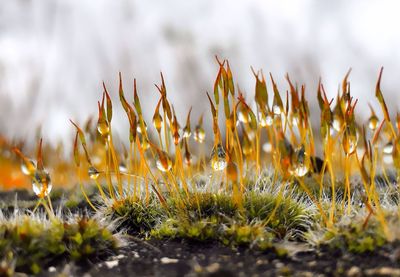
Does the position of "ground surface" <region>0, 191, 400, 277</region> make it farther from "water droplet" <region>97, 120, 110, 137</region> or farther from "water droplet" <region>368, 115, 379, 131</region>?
"water droplet" <region>368, 115, 379, 131</region>

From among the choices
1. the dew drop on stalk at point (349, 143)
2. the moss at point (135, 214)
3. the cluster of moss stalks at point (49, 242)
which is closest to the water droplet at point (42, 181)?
the cluster of moss stalks at point (49, 242)

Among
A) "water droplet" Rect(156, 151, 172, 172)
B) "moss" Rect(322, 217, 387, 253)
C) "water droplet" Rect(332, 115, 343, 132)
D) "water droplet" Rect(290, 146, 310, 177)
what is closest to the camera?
"moss" Rect(322, 217, 387, 253)

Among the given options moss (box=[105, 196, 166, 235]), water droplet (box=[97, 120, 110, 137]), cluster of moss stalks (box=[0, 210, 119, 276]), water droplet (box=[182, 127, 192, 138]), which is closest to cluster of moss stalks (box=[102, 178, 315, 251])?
moss (box=[105, 196, 166, 235])

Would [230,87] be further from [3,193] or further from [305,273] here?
[3,193]

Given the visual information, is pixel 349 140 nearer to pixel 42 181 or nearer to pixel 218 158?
pixel 218 158

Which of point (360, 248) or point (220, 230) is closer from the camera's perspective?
point (360, 248)

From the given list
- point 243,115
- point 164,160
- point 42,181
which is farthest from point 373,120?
point 42,181

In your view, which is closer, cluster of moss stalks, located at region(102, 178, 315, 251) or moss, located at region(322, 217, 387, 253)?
moss, located at region(322, 217, 387, 253)

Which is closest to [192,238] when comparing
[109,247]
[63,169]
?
[109,247]
